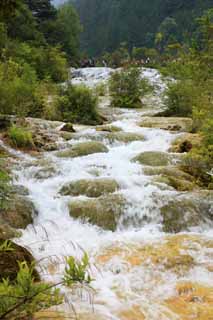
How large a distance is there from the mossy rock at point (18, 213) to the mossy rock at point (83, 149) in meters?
2.90

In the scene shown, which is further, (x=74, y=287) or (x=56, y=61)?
(x=56, y=61)

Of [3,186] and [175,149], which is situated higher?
[3,186]

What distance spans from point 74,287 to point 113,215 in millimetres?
2083

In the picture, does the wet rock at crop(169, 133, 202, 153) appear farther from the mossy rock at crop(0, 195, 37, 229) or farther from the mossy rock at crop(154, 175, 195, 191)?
the mossy rock at crop(0, 195, 37, 229)

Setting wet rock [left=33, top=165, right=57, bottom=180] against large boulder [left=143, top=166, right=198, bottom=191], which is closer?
large boulder [left=143, top=166, right=198, bottom=191]

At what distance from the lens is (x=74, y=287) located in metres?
3.67

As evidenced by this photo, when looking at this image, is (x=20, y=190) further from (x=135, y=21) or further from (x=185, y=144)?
(x=135, y=21)

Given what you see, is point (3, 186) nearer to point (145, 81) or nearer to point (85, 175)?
point (85, 175)

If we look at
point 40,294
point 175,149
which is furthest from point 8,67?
point 40,294

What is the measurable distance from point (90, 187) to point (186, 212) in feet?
5.71

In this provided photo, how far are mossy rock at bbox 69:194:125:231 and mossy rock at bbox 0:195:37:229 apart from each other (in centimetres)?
65

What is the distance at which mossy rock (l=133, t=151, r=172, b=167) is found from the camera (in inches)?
318

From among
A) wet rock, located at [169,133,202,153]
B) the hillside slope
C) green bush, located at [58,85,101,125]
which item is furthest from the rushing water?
the hillside slope

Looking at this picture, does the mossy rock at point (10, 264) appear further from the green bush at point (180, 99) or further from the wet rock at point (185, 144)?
the green bush at point (180, 99)
